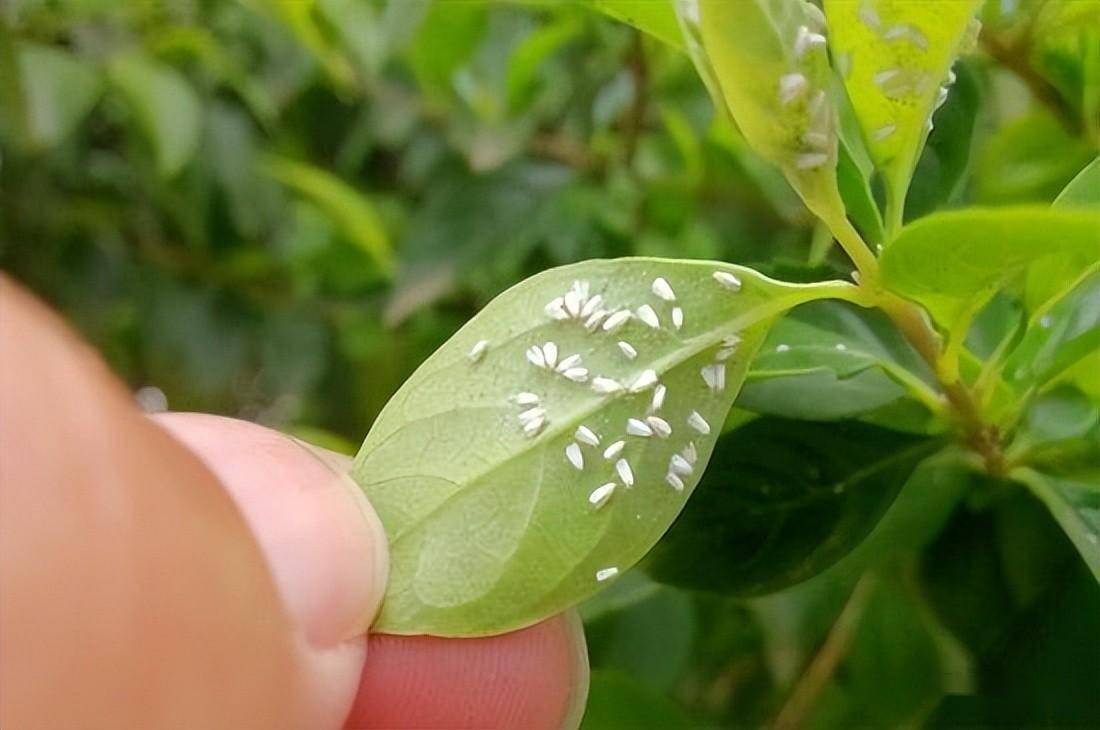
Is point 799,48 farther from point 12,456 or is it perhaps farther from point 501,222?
point 501,222

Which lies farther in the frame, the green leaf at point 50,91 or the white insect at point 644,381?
the green leaf at point 50,91

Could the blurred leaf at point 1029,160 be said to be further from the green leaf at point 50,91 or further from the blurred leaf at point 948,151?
the green leaf at point 50,91

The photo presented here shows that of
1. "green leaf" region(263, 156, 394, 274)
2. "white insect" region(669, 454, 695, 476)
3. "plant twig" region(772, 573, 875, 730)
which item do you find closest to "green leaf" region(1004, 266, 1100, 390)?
"white insect" region(669, 454, 695, 476)

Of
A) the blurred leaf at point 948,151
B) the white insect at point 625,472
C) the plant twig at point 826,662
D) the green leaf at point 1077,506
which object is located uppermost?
the blurred leaf at point 948,151

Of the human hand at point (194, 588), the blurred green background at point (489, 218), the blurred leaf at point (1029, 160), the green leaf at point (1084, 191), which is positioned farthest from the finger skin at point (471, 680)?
the blurred leaf at point (1029, 160)

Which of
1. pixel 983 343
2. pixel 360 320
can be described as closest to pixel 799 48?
pixel 983 343
